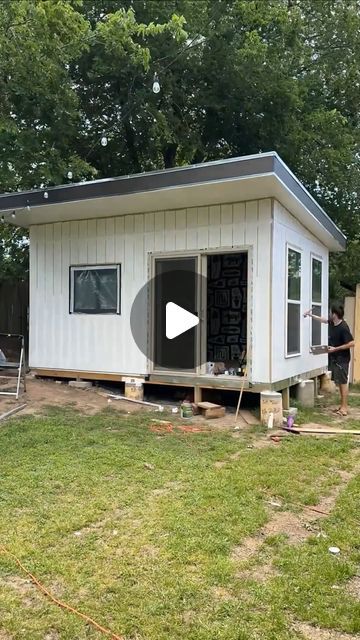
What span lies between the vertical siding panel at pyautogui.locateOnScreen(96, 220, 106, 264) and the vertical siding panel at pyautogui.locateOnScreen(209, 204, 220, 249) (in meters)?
1.66

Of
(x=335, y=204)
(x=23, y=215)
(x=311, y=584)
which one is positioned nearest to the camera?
(x=311, y=584)

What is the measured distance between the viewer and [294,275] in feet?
22.5

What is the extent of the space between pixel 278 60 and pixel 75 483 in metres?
9.43

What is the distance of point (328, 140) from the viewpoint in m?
10.7

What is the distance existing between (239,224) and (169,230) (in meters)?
0.99

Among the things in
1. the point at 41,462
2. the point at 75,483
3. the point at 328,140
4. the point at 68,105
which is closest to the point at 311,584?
the point at 75,483

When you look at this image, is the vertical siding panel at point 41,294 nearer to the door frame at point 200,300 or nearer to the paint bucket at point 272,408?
the door frame at point 200,300

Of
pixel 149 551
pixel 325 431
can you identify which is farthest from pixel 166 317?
pixel 149 551

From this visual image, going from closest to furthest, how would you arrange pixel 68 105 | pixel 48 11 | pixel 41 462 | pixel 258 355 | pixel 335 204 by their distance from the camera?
1. pixel 41 462
2. pixel 258 355
3. pixel 48 11
4. pixel 68 105
5. pixel 335 204

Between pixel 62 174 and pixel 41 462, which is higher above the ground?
pixel 62 174

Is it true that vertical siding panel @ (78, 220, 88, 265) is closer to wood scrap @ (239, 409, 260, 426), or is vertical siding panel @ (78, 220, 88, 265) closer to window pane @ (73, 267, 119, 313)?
window pane @ (73, 267, 119, 313)

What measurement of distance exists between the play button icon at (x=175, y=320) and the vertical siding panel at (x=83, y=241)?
57.9 inches

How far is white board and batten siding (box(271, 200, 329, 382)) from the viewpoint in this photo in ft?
19.9

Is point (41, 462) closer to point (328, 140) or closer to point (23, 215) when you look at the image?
point (23, 215)
